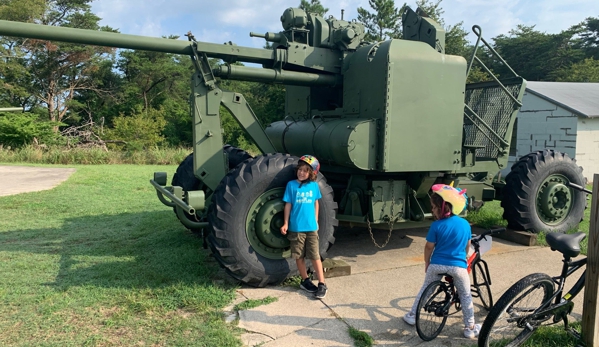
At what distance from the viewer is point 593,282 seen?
3.52 m

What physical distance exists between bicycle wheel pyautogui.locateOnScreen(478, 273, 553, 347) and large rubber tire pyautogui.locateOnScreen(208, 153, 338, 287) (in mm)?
1984

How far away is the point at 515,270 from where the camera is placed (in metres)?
5.61

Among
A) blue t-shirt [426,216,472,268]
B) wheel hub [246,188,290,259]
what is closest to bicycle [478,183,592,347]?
blue t-shirt [426,216,472,268]

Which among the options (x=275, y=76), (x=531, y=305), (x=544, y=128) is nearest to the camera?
(x=531, y=305)

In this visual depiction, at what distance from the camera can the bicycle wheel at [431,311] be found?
3.69 metres

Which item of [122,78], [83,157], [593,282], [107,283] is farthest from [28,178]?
[122,78]

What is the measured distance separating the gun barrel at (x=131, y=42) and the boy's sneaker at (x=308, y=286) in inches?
107

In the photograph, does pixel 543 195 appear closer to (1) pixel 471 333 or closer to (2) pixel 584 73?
(1) pixel 471 333

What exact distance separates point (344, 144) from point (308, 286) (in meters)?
1.60

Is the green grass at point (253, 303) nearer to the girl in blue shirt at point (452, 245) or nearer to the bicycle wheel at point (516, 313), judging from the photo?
the girl in blue shirt at point (452, 245)

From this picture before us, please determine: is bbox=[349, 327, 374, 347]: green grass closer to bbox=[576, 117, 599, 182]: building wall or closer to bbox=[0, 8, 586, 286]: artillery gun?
bbox=[0, 8, 586, 286]: artillery gun

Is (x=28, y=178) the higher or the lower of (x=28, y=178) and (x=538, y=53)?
the lower

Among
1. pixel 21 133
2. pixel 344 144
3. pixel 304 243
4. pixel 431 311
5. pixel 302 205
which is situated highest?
pixel 344 144

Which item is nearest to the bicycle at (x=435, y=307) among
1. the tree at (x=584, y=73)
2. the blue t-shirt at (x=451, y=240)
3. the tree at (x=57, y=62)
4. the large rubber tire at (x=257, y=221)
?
the blue t-shirt at (x=451, y=240)
